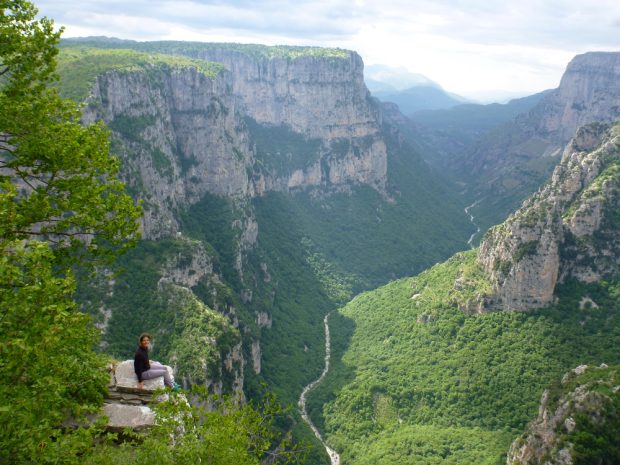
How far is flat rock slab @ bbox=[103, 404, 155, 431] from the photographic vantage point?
25109mm

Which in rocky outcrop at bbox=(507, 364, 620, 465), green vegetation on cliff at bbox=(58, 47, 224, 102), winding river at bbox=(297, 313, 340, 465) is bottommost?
winding river at bbox=(297, 313, 340, 465)

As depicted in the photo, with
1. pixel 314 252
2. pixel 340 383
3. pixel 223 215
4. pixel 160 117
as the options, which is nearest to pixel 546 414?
pixel 340 383

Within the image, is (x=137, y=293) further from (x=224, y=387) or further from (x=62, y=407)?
(x=62, y=407)

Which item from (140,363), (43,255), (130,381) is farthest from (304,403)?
(43,255)

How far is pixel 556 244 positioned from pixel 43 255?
322 feet

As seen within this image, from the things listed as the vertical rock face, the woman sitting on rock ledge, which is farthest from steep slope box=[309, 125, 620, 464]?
the woman sitting on rock ledge

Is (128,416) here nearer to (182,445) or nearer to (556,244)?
(182,445)

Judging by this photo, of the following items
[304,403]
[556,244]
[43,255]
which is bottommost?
[304,403]

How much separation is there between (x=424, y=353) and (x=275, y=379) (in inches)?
1343

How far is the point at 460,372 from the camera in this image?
103250 millimetres

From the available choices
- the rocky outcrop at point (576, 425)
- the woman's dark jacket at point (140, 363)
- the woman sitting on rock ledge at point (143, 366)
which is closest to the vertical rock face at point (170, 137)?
the rocky outcrop at point (576, 425)

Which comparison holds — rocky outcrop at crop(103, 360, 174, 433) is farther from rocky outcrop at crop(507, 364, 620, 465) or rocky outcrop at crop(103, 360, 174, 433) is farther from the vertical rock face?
the vertical rock face

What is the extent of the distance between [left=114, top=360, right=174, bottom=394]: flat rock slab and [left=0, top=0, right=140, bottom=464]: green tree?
7.19 feet

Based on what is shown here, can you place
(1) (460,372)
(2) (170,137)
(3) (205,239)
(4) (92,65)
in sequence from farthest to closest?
(2) (170,137) → (3) (205,239) → (4) (92,65) → (1) (460,372)
